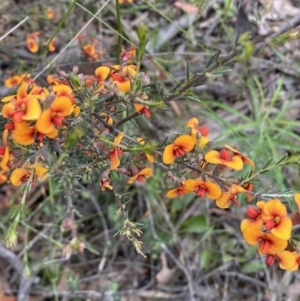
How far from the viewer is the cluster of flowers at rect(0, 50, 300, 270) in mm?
1501

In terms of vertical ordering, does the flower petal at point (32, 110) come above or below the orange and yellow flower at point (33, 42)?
above

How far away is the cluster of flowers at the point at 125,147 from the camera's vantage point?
1501 millimetres

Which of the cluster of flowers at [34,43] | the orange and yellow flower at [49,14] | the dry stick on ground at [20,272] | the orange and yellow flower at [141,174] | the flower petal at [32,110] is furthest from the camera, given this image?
the orange and yellow flower at [49,14]

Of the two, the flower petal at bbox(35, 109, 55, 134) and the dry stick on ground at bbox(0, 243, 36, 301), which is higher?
the flower petal at bbox(35, 109, 55, 134)

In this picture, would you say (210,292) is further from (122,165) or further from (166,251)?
(122,165)

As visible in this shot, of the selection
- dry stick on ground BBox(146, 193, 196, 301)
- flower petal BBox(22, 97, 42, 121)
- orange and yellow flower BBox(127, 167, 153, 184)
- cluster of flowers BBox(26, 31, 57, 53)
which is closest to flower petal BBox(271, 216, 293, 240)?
orange and yellow flower BBox(127, 167, 153, 184)

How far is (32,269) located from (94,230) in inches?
19.8

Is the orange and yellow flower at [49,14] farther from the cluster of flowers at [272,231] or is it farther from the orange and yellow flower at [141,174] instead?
the cluster of flowers at [272,231]

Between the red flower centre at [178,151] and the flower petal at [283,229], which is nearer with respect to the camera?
the flower petal at [283,229]

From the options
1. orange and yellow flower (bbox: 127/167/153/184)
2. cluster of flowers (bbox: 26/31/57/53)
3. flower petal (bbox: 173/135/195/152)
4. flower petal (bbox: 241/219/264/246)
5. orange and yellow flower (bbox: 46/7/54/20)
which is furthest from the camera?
orange and yellow flower (bbox: 46/7/54/20)

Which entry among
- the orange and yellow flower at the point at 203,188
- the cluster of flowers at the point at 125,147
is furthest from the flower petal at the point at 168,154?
the orange and yellow flower at the point at 203,188

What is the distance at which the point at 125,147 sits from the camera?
1.53 m

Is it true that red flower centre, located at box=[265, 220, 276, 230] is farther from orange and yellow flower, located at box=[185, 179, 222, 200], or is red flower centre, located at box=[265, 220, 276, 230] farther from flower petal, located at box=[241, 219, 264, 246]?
orange and yellow flower, located at box=[185, 179, 222, 200]

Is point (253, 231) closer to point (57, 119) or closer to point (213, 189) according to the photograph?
point (213, 189)
